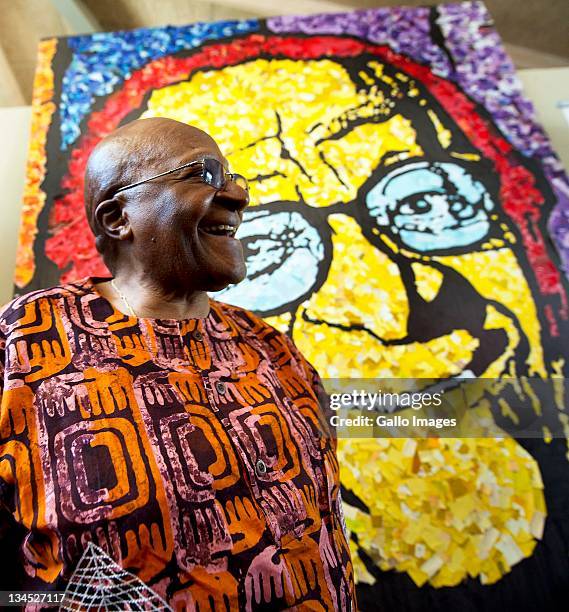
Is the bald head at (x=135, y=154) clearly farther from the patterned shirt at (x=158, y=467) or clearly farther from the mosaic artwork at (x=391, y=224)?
the mosaic artwork at (x=391, y=224)

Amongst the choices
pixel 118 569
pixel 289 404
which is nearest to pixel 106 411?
pixel 118 569

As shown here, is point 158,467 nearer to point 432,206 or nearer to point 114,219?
point 114,219

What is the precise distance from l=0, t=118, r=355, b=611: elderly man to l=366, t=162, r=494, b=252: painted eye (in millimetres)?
729

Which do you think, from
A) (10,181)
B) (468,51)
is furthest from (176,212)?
(468,51)

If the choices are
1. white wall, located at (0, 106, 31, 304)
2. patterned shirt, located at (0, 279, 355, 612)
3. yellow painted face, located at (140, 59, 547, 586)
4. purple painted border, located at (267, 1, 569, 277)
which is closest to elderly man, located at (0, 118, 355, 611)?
patterned shirt, located at (0, 279, 355, 612)

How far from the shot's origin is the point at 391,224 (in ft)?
5.22

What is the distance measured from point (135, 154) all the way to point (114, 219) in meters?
0.12

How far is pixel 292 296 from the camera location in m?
1.50

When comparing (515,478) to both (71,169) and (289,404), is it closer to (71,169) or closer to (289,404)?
(289,404)

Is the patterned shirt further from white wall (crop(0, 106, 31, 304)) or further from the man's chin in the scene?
white wall (crop(0, 106, 31, 304))

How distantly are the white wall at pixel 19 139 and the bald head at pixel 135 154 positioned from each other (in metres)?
0.83

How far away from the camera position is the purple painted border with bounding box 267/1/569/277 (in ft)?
5.54

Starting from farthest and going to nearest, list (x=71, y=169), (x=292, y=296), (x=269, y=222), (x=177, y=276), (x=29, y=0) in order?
1. (x=29, y=0)
2. (x=71, y=169)
3. (x=269, y=222)
4. (x=292, y=296)
5. (x=177, y=276)

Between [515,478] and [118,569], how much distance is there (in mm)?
1018
